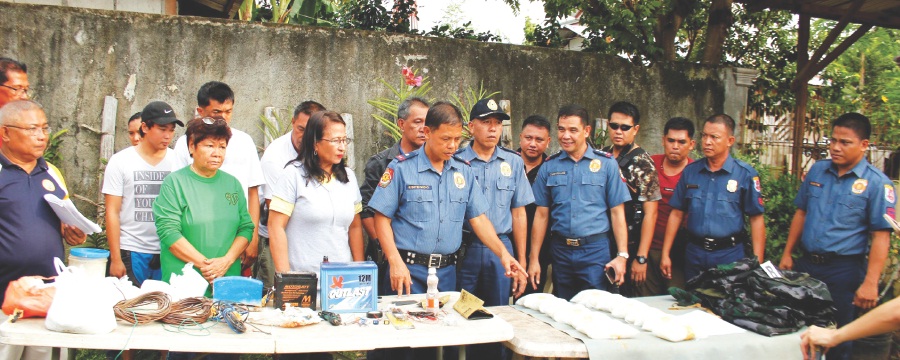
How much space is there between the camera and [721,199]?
4.43 meters

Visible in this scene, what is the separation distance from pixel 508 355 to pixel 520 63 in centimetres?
343

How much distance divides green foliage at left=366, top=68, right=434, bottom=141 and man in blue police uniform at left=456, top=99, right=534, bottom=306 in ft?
5.26

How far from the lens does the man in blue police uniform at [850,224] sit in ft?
13.4

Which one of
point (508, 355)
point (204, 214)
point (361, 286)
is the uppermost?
point (204, 214)

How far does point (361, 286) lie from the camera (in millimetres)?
3070

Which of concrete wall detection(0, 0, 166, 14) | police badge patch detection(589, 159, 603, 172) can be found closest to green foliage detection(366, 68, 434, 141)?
police badge patch detection(589, 159, 603, 172)

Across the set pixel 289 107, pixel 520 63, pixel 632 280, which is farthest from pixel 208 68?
pixel 632 280

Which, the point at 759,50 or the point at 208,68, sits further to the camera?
the point at 759,50

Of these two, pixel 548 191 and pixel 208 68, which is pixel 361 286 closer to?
pixel 548 191

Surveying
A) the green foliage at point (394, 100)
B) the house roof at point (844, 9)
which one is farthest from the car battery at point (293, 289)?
the house roof at point (844, 9)

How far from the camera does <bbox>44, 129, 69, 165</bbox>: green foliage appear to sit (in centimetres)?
518

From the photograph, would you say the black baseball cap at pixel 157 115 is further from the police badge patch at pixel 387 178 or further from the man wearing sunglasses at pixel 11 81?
the police badge patch at pixel 387 178

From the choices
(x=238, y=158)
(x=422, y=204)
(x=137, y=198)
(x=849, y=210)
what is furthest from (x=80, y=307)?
(x=849, y=210)

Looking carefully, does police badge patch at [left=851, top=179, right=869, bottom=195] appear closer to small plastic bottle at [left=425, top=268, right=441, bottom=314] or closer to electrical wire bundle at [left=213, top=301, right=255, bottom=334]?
small plastic bottle at [left=425, top=268, right=441, bottom=314]
